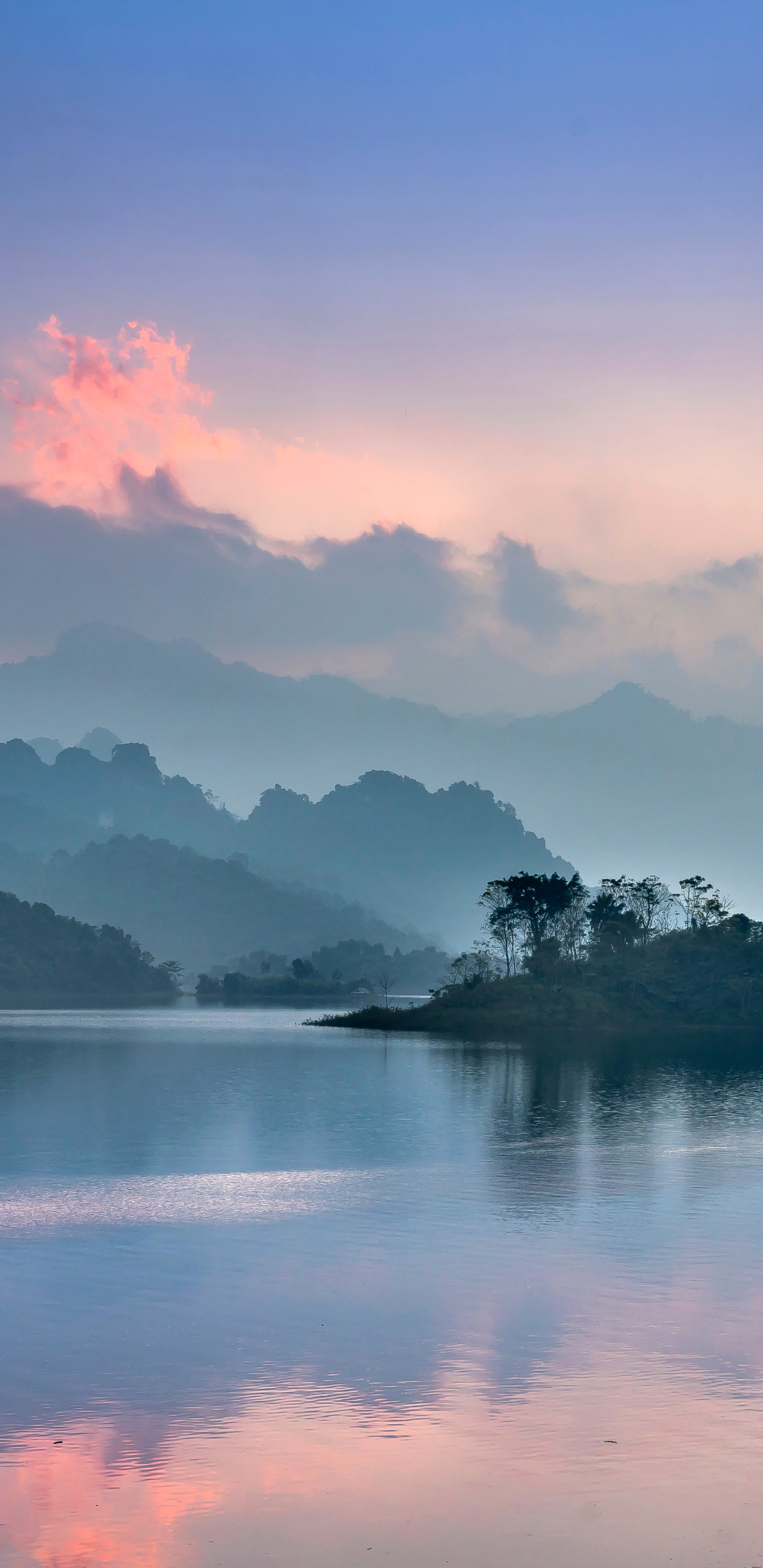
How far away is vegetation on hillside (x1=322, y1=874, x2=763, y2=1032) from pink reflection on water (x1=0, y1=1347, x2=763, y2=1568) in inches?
4501

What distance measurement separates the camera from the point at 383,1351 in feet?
65.4

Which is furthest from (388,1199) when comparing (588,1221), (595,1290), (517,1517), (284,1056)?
(284,1056)

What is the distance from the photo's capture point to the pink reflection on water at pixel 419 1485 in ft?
42.2

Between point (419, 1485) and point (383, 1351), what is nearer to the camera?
point (419, 1485)

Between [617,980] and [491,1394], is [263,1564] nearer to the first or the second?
[491,1394]

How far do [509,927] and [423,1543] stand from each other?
133 meters

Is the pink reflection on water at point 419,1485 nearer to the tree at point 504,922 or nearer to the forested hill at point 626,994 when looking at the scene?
the forested hill at point 626,994

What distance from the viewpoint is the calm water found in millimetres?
13523

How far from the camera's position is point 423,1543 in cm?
1303

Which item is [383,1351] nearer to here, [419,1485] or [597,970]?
[419,1485]

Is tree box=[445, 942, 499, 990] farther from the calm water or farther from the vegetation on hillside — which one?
the calm water

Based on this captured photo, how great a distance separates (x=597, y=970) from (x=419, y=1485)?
12523cm

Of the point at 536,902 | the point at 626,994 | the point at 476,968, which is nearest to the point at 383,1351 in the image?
the point at 626,994

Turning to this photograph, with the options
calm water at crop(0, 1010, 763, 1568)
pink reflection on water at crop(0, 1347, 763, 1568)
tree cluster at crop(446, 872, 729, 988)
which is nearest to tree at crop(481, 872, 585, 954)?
tree cluster at crop(446, 872, 729, 988)
